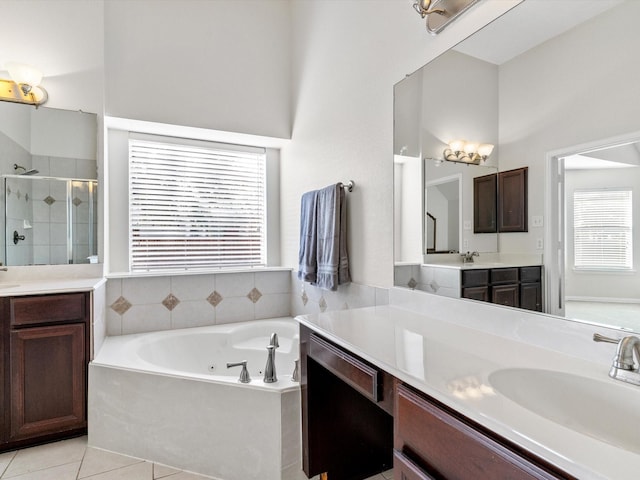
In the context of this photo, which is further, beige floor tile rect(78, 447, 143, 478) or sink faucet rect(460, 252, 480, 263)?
beige floor tile rect(78, 447, 143, 478)

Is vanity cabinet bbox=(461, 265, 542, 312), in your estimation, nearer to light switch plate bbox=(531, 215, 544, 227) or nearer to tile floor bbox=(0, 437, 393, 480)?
light switch plate bbox=(531, 215, 544, 227)

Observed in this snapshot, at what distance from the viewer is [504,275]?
53.3 inches

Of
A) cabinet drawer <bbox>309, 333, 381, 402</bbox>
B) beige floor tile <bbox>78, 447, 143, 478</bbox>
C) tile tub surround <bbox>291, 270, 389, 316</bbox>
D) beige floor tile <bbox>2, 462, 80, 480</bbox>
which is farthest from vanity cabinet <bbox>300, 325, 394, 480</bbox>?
beige floor tile <bbox>2, 462, 80, 480</bbox>

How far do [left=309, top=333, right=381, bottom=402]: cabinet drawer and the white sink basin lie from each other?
13.7 inches

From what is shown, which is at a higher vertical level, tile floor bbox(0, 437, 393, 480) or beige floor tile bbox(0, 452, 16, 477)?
beige floor tile bbox(0, 452, 16, 477)

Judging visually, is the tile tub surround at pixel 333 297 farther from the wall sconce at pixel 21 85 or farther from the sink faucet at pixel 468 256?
the wall sconce at pixel 21 85

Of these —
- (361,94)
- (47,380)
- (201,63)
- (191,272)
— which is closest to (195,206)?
(191,272)

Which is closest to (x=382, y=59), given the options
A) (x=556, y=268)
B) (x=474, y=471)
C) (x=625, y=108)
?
(x=625, y=108)

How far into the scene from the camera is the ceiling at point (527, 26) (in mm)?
1119

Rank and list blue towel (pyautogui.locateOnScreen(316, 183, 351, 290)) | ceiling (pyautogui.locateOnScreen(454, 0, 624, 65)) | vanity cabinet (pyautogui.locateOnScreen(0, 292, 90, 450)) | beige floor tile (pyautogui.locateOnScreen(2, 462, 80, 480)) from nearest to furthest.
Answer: ceiling (pyautogui.locateOnScreen(454, 0, 624, 65)), beige floor tile (pyautogui.locateOnScreen(2, 462, 80, 480)), vanity cabinet (pyautogui.locateOnScreen(0, 292, 90, 450)), blue towel (pyautogui.locateOnScreen(316, 183, 351, 290))

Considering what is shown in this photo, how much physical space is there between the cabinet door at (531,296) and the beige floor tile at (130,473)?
1.92 metres

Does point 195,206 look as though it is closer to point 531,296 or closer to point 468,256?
point 468,256

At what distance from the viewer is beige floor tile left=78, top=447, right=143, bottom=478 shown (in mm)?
1847

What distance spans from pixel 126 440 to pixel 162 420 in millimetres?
287
